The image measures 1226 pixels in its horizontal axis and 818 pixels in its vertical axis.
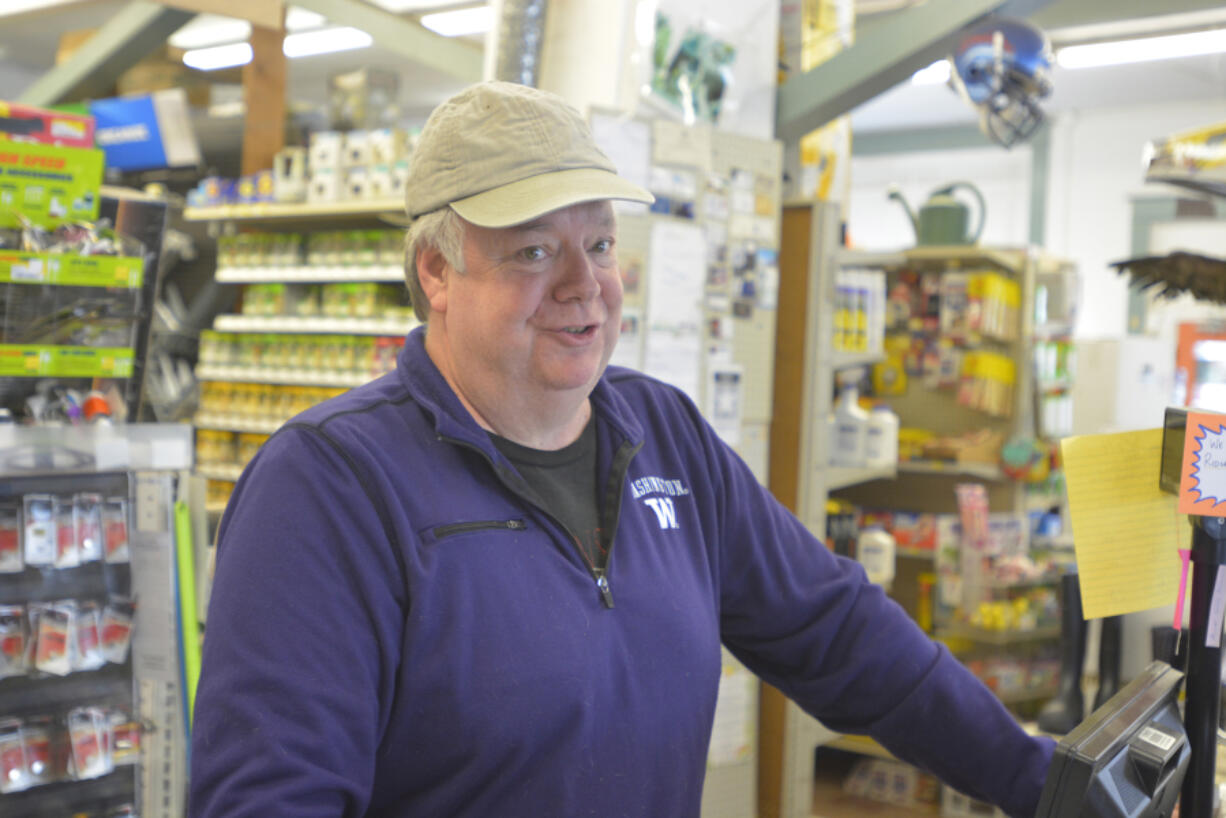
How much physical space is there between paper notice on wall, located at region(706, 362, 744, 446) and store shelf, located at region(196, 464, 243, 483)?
148 inches

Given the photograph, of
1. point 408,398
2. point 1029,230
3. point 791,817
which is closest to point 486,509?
point 408,398

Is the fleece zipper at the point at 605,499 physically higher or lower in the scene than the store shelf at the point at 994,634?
higher

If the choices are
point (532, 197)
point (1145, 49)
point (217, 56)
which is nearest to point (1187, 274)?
point (532, 197)

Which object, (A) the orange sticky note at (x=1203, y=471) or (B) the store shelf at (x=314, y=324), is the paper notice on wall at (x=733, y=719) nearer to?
(A) the orange sticky note at (x=1203, y=471)

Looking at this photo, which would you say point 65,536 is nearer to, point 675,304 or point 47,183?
point 47,183

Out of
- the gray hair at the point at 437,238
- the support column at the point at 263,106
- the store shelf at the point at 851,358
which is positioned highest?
the support column at the point at 263,106

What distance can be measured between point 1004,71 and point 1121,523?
3.07m

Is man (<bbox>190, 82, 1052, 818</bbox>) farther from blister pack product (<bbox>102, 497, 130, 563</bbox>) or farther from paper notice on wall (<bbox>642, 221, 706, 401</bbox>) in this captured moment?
paper notice on wall (<bbox>642, 221, 706, 401</bbox>)

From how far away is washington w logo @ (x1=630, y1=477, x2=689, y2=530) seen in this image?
1462 mm

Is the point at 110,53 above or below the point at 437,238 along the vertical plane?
above

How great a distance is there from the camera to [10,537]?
7.35 ft

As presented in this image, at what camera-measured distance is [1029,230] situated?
1249 centimetres

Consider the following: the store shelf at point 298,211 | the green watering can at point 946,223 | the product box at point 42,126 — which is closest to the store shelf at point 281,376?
the store shelf at point 298,211

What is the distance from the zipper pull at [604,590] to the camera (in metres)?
1.31
